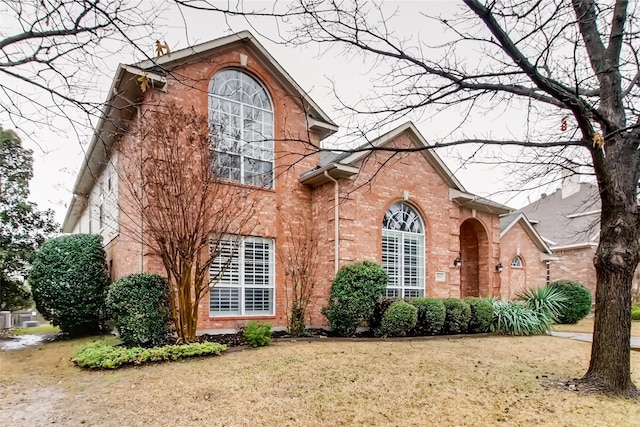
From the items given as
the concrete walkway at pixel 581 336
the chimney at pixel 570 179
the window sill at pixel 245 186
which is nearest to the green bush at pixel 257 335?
the window sill at pixel 245 186

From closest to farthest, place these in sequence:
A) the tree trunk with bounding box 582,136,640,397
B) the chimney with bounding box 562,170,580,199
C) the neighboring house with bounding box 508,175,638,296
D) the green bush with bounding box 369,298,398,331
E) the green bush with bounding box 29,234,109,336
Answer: the tree trunk with bounding box 582,136,640,397 → the chimney with bounding box 562,170,580,199 → the green bush with bounding box 369,298,398,331 → the green bush with bounding box 29,234,109,336 → the neighboring house with bounding box 508,175,638,296

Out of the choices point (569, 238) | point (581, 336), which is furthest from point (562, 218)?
point (581, 336)

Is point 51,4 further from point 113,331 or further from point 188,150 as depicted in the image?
point 113,331

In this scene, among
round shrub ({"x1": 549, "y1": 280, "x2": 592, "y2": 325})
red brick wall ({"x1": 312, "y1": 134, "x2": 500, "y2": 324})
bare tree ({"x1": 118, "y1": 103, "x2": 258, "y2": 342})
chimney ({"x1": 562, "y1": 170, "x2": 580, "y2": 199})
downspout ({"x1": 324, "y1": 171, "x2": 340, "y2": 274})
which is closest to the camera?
chimney ({"x1": 562, "y1": 170, "x2": 580, "y2": 199})

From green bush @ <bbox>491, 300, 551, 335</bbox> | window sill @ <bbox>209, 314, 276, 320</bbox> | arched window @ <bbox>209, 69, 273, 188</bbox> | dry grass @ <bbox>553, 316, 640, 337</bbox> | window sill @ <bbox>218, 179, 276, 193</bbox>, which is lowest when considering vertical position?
dry grass @ <bbox>553, 316, 640, 337</bbox>

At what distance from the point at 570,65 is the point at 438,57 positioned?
8.31 feet

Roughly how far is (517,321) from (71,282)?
12376mm

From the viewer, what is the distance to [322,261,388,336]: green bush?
10.3 metres

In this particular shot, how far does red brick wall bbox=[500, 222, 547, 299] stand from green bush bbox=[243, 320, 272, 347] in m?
13.1

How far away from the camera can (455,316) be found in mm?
11297

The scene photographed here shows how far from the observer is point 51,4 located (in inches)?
141

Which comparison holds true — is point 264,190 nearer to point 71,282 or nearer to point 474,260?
point 71,282

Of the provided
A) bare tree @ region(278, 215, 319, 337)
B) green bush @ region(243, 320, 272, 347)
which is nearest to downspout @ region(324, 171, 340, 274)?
bare tree @ region(278, 215, 319, 337)

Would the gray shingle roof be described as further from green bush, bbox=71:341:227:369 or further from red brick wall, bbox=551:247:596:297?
green bush, bbox=71:341:227:369
